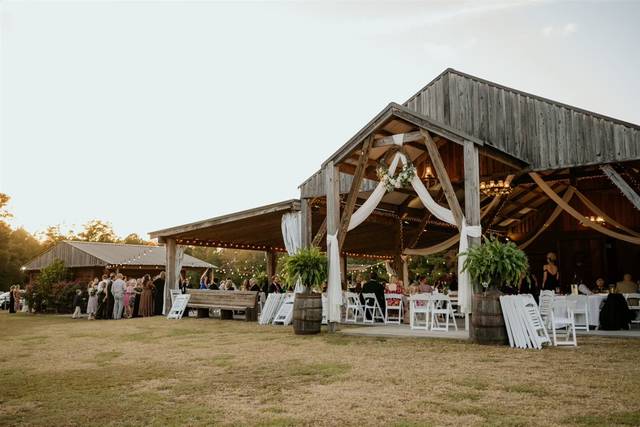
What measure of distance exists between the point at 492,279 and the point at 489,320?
63cm

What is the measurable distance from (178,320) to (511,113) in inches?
401

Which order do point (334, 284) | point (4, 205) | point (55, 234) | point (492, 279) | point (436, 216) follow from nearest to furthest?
point (492, 279), point (436, 216), point (334, 284), point (4, 205), point (55, 234)

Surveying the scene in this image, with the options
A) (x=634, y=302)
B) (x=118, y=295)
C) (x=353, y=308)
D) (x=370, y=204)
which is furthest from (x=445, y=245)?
(x=118, y=295)

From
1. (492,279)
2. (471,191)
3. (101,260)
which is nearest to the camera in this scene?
(492,279)

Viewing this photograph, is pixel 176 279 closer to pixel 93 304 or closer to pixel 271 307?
pixel 93 304

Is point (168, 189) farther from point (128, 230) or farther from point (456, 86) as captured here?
point (456, 86)

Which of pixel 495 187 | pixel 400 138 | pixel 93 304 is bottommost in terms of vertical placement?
pixel 93 304

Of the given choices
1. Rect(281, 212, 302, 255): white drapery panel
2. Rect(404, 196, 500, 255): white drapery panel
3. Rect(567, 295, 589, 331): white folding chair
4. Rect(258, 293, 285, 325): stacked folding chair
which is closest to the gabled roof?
Rect(281, 212, 302, 255): white drapery panel

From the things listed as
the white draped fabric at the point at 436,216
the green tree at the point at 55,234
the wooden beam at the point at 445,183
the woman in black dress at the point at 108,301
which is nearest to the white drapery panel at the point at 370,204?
the white draped fabric at the point at 436,216

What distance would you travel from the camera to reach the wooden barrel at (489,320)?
25.6 ft

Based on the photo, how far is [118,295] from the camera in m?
16.4

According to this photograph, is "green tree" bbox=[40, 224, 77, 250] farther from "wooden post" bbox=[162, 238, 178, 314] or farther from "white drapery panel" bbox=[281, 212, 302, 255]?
"white drapery panel" bbox=[281, 212, 302, 255]

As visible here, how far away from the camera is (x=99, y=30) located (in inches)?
442

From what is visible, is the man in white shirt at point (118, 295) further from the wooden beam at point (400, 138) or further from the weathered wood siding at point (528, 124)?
the weathered wood siding at point (528, 124)
